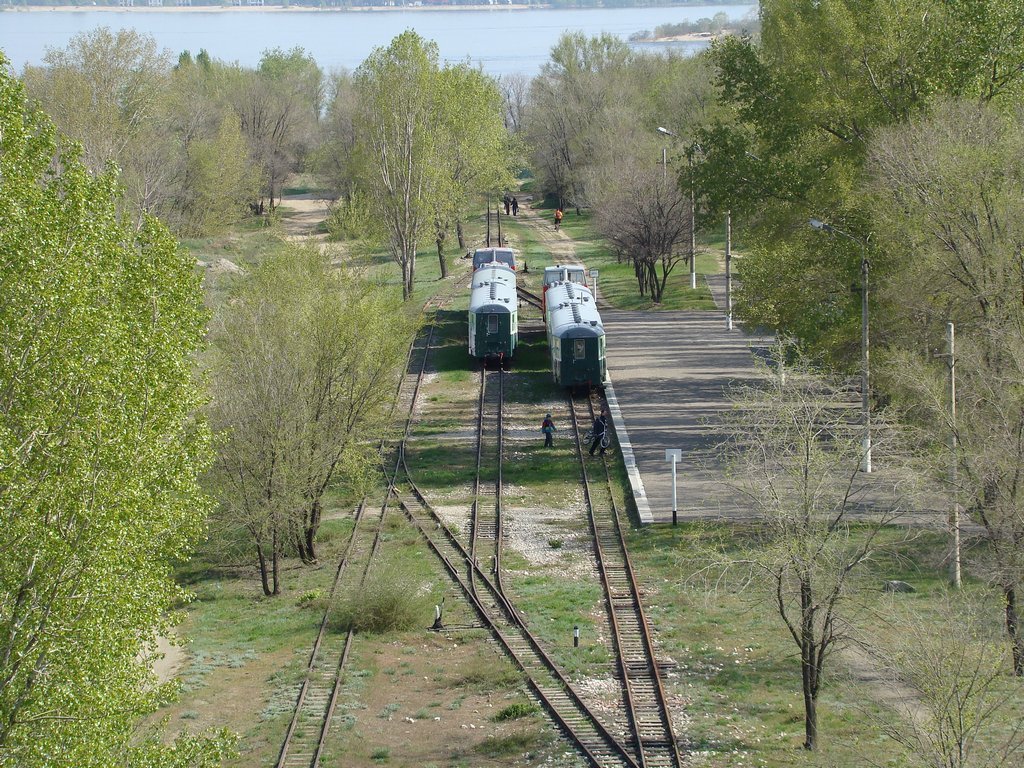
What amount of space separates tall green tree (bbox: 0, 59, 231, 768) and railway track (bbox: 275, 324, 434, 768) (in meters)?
4.44

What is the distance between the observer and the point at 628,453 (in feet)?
110

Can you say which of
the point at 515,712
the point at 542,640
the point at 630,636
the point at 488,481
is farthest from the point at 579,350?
the point at 515,712

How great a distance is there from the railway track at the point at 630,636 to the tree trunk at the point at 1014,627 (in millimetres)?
5219

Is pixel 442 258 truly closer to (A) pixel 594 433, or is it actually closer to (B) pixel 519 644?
(A) pixel 594 433

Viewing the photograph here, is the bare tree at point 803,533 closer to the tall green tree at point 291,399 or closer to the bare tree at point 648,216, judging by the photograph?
the tall green tree at point 291,399

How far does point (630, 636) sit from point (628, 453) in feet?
37.6

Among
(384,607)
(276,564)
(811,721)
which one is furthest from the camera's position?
(276,564)

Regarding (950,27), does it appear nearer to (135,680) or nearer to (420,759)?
(420,759)

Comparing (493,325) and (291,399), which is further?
(493,325)

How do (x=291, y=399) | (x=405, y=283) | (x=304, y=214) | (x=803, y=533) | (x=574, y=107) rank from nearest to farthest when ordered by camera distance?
(x=803, y=533)
(x=291, y=399)
(x=405, y=283)
(x=574, y=107)
(x=304, y=214)

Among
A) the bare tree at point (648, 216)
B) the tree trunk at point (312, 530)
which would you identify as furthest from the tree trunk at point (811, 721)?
the bare tree at point (648, 216)

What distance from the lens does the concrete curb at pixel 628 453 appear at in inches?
1144

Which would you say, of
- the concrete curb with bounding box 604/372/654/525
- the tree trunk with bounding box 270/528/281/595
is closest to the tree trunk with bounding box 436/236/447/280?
the concrete curb with bounding box 604/372/654/525

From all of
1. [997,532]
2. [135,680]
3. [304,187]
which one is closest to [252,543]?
[135,680]
